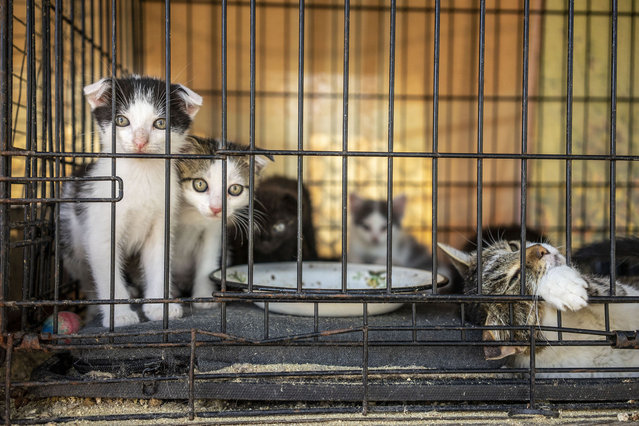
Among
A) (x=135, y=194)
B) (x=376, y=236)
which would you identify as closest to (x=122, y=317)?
(x=135, y=194)

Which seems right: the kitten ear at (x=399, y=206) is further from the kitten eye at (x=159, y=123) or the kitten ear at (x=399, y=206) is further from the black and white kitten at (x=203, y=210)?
the kitten eye at (x=159, y=123)

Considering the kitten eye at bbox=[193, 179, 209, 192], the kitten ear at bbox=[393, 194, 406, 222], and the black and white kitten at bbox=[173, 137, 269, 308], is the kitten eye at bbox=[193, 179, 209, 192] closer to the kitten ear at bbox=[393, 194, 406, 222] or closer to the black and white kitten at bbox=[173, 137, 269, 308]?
the black and white kitten at bbox=[173, 137, 269, 308]

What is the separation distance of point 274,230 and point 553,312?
1471mm

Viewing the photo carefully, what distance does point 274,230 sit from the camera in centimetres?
269

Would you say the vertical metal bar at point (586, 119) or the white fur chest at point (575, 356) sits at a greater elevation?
the vertical metal bar at point (586, 119)

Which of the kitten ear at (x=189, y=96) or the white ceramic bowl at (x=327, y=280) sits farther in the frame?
the white ceramic bowl at (x=327, y=280)

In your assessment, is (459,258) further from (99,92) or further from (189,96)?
(99,92)

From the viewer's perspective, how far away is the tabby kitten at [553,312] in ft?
4.64

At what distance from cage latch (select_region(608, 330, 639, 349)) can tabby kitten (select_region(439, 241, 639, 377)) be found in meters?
0.10

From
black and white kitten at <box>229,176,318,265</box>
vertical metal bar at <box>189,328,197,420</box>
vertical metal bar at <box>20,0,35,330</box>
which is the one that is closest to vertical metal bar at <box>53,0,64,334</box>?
vertical metal bar at <box>20,0,35,330</box>

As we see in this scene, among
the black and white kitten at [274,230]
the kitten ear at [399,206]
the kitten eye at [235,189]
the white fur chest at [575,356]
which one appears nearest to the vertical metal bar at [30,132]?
the kitten eye at [235,189]

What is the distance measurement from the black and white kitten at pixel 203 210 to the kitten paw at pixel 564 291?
1.05 meters

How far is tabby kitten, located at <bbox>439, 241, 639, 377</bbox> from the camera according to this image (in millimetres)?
1414

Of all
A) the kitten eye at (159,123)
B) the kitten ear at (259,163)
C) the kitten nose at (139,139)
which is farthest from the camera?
the kitten ear at (259,163)
